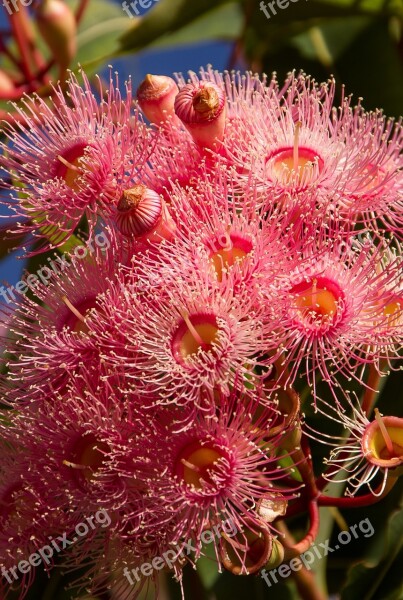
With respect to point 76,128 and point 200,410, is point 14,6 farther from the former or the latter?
point 200,410

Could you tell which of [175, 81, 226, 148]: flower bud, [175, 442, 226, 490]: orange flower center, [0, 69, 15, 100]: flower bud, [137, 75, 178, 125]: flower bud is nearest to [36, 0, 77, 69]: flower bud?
[0, 69, 15, 100]: flower bud

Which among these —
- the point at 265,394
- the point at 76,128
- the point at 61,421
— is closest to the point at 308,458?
the point at 265,394

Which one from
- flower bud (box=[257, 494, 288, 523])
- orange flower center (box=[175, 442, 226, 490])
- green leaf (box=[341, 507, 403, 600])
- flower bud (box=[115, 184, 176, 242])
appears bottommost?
green leaf (box=[341, 507, 403, 600])

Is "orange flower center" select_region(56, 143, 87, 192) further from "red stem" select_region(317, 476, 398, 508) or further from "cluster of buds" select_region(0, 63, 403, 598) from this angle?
"red stem" select_region(317, 476, 398, 508)

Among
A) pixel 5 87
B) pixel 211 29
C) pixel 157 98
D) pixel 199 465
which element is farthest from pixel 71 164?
pixel 211 29

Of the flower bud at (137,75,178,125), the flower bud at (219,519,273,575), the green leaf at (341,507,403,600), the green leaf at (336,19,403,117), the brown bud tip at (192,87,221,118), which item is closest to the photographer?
the flower bud at (219,519,273,575)

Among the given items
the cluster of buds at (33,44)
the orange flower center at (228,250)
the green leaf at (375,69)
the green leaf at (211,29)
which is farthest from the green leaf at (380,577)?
the green leaf at (211,29)

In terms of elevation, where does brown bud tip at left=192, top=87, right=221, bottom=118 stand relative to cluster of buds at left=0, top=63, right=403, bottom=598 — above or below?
above
